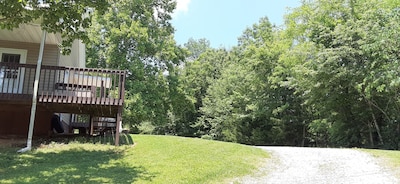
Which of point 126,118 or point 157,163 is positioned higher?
point 126,118

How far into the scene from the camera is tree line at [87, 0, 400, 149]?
50.0 ft

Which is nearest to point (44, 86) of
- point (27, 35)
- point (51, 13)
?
point (27, 35)

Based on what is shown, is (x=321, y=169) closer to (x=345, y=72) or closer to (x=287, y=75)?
(x=345, y=72)

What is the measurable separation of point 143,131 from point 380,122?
23.5 meters

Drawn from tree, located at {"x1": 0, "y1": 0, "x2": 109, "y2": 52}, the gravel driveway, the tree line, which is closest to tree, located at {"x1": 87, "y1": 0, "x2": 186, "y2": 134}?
the tree line

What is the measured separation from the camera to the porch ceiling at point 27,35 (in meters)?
10.9

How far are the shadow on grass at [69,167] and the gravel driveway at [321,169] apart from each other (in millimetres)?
2398

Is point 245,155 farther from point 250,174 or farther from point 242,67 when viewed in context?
point 242,67

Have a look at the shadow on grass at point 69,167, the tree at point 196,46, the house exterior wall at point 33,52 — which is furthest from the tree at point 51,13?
the tree at point 196,46

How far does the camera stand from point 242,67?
29969 millimetres

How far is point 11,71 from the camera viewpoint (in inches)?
417

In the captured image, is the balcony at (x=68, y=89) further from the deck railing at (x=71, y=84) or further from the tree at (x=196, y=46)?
the tree at (x=196, y=46)

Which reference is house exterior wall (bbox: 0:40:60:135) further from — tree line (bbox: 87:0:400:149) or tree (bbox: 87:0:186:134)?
tree (bbox: 87:0:186:134)

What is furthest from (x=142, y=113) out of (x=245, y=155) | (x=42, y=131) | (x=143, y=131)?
(x=143, y=131)
